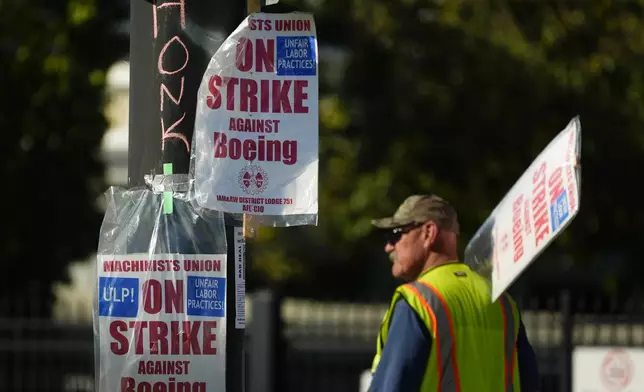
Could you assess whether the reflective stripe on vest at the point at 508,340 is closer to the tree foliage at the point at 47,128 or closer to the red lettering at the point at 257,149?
the red lettering at the point at 257,149

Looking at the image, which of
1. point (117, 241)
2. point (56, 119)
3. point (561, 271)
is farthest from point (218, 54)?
point (561, 271)

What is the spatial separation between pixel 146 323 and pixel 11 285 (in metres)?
11.7

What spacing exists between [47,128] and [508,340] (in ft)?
35.6

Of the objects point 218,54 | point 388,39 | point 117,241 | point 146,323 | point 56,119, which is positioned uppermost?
point 388,39

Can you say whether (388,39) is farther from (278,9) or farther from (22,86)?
(278,9)

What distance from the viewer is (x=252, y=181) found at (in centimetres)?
320

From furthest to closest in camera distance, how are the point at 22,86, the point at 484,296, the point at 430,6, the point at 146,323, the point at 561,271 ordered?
1. the point at 561,271
2. the point at 430,6
3. the point at 22,86
4. the point at 484,296
5. the point at 146,323

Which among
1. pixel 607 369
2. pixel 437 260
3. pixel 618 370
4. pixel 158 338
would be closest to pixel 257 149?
pixel 158 338

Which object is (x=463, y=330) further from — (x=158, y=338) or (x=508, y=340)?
(x=158, y=338)

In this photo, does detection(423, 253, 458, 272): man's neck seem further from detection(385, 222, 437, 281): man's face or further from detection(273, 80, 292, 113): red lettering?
detection(273, 80, 292, 113): red lettering

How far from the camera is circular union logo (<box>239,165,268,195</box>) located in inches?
126

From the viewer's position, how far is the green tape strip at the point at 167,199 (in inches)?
129

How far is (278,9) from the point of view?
3.31 meters

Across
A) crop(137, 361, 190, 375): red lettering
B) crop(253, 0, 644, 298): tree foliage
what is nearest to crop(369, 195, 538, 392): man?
crop(137, 361, 190, 375): red lettering
